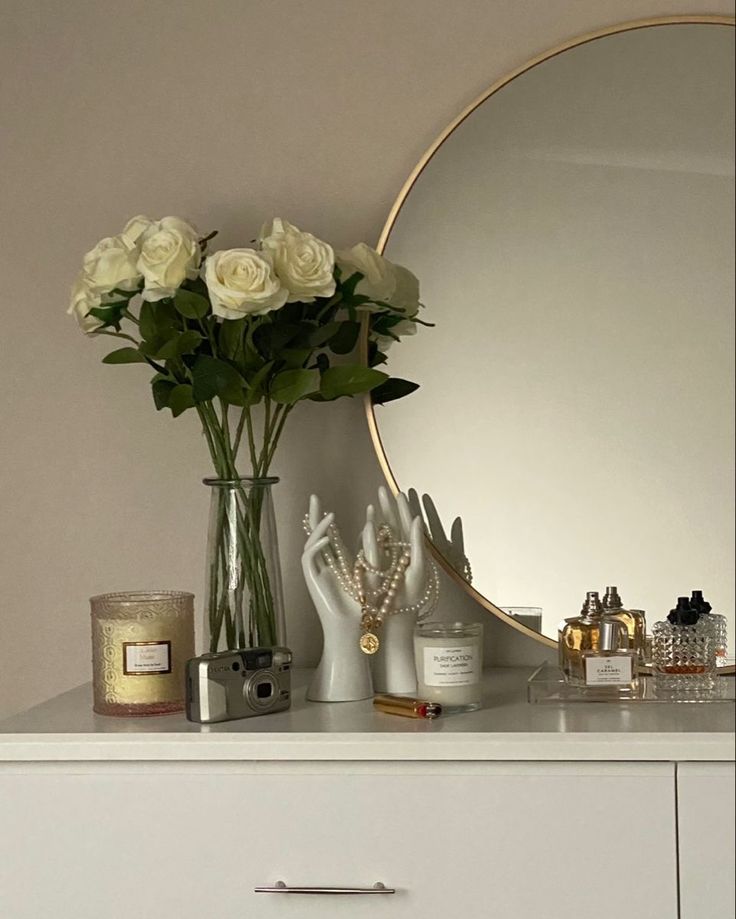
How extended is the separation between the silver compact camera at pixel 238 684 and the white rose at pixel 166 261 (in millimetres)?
436

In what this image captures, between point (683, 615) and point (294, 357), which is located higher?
point (294, 357)

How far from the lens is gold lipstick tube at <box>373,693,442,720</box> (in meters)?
1.29

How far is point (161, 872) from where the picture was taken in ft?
4.09

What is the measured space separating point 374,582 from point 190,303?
1.31ft

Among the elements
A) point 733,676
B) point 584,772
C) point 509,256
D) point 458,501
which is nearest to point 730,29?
point 509,256

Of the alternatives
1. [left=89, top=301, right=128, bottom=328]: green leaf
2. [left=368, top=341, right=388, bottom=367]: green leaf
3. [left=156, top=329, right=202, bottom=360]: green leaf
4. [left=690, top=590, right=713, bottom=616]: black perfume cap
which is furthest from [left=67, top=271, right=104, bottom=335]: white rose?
[left=690, top=590, right=713, bottom=616]: black perfume cap

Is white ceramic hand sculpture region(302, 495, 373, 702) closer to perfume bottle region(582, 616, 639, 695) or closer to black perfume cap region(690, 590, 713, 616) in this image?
perfume bottle region(582, 616, 639, 695)

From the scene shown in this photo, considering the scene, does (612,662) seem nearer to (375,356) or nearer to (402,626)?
(402,626)

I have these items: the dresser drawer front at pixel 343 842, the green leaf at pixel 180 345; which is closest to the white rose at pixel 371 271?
the green leaf at pixel 180 345

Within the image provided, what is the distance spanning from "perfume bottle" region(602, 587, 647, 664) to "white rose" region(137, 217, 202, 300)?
2.14 feet

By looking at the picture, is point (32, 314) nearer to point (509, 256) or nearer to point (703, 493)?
point (509, 256)

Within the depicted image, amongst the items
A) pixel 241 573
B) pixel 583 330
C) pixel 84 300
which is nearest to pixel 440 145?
pixel 583 330

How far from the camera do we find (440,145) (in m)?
1.63

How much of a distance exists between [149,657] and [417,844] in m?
0.37
